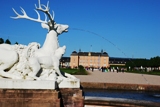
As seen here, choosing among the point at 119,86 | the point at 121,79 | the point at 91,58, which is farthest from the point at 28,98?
the point at 91,58

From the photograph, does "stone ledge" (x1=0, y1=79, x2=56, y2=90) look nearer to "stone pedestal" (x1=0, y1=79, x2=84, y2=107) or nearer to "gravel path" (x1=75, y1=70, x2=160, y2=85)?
"stone pedestal" (x1=0, y1=79, x2=84, y2=107)

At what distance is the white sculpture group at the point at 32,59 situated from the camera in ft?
23.3

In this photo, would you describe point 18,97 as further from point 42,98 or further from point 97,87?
point 97,87

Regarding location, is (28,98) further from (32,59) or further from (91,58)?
(91,58)

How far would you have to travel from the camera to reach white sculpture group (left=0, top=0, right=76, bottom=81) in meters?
7.10

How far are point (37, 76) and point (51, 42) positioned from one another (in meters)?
1.29

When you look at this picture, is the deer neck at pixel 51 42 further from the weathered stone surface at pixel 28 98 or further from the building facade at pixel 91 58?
the building facade at pixel 91 58

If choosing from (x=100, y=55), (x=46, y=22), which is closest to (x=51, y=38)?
(x=46, y=22)

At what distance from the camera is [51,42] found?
7965 millimetres

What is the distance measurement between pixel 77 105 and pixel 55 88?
0.99 meters

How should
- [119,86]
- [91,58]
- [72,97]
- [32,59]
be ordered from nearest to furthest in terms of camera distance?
1. [32,59]
2. [72,97]
3. [119,86]
4. [91,58]

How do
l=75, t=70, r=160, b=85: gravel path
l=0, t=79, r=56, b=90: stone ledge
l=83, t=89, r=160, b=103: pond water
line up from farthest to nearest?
l=75, t=70, r=160, b=85: gravel path → l=83, t=89, r=160, b=103: pond water → l=0, t=79, r=56, b=90: stone ledge

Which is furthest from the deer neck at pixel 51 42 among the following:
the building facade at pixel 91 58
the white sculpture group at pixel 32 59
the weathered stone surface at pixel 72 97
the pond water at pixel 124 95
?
the building facade at pixel 91 58

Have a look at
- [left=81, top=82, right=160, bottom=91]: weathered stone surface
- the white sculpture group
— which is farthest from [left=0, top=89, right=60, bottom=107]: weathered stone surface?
[left=81, top=82, right=160, bottom=91]: weathered stone surface
